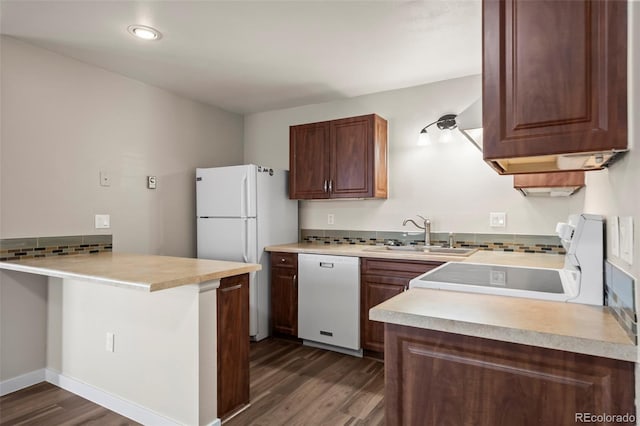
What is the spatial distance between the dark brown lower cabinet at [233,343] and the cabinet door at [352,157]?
1.48 meters

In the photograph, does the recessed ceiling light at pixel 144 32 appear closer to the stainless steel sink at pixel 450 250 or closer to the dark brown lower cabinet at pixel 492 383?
the dark brown lower cabinet at pixel 492 383

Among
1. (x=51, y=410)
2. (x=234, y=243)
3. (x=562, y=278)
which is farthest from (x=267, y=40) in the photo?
(x=51, y=410)

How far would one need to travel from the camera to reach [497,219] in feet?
9.69

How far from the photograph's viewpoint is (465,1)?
1.99 meters

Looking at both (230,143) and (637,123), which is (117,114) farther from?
(637,123)

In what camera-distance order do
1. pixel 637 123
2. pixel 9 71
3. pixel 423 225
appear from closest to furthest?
pixel 637 123
pixel 9 71
pixel 423 225

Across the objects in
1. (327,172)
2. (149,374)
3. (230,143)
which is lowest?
(149,374)

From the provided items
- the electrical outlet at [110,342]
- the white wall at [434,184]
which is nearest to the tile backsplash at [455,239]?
the white wall at [434,184]

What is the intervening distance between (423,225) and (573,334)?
2405 mm

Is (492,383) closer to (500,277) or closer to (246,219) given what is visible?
(500,277)

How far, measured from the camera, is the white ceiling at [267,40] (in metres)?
2.07

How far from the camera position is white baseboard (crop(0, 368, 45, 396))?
Result: 7.80 feet

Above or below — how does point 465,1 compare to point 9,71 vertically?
above

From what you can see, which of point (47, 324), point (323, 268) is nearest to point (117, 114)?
point (47, 324)
